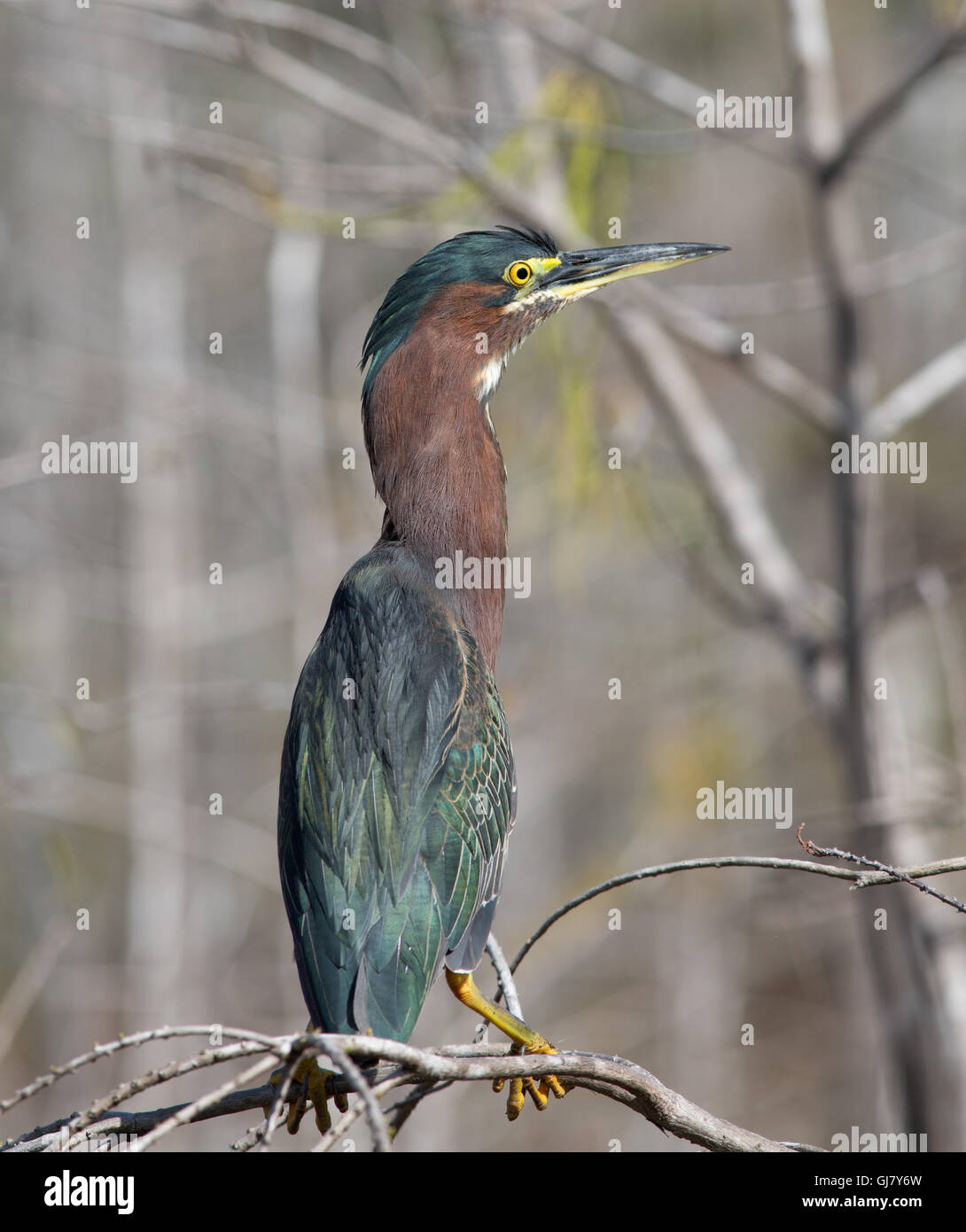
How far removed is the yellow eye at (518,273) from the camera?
11.8ft

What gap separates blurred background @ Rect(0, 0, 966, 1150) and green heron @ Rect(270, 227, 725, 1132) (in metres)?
0.51

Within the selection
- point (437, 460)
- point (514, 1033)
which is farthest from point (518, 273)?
point (514, 1033)

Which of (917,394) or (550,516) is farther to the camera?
(550,516)

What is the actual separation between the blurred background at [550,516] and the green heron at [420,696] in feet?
1.68

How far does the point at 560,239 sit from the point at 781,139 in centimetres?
98

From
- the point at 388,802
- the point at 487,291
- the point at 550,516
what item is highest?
the point at 550,516

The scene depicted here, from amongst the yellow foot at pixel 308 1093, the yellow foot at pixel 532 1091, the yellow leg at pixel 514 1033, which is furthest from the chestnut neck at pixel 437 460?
the yellow foot at pixel 308 1093

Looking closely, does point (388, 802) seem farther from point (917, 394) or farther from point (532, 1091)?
point (917, 394)

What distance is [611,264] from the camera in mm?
3713

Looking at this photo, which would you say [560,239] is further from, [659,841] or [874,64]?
[874,64]

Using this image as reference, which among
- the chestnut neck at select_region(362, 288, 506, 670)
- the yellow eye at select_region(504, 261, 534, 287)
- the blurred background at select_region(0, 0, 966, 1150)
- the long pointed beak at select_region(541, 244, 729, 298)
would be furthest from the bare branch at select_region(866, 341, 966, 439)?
the chestnut neck at select_region(362, 288, 506, 670)

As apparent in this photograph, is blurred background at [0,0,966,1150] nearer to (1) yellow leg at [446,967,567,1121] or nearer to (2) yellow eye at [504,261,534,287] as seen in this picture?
(1) yellow leg at [446,967,567,1121]

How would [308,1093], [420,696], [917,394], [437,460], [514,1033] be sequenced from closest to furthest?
[308,1093] < [514,1033] < [420,696] < [437,460] < [917,394]

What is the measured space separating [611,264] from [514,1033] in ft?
7.40
